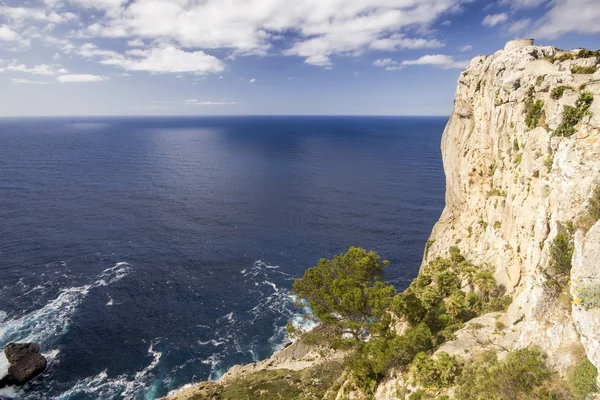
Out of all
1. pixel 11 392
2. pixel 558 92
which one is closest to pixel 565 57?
pixel 558 92

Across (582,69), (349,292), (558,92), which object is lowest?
(349,292)

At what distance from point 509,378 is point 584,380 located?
3884 millimetres

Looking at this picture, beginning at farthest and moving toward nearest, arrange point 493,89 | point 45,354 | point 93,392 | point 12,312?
point 12,312, point 45,354, point 93,392, point 493,89

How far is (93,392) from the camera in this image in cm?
4791

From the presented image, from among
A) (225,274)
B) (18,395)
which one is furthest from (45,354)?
(225,274)

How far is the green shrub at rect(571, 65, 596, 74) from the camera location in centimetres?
3269

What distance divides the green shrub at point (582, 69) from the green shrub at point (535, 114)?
170 inches

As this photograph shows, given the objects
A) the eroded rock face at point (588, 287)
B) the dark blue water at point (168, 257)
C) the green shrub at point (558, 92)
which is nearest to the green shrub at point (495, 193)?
the green shrub at point (558, 92)

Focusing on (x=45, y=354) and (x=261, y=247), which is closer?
(x=45, y=354)

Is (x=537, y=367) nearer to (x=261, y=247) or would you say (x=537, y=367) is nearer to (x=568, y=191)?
(x=568, y=191)

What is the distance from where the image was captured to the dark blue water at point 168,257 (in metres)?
54.0

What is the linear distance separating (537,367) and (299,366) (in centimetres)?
3604

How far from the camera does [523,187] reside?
35219 mm

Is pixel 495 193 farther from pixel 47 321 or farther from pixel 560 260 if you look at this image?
pixel 47 321
